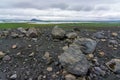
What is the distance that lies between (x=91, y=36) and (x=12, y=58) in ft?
11.8

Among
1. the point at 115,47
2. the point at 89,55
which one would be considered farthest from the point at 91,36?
the point at 89,55

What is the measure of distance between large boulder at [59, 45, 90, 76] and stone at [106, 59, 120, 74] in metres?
0.97

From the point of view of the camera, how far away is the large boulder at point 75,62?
8.20 meters

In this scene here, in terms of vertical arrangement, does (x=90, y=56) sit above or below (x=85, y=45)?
below

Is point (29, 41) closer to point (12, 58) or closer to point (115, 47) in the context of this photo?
point (12, 58)

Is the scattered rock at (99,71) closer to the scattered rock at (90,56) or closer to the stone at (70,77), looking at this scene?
the scattered rock at (90,56)

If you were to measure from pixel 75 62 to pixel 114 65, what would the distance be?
1459 millimetres

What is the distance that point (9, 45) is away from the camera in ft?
34.3

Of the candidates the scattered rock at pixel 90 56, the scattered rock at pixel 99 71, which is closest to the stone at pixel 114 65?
the scattered rock at pixel 99 71

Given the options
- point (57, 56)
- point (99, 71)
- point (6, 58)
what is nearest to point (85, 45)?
point (57, 56)

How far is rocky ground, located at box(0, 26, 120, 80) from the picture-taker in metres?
8.43

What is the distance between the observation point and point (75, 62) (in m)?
8.33

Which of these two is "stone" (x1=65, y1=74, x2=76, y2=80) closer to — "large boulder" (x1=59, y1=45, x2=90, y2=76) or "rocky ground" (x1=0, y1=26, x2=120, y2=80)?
"rocky ground" (x1=0, y1=26, x2=120, y2=80)

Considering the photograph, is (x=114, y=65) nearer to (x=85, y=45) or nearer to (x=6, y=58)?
(x=85, y=45)
